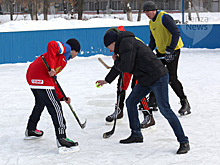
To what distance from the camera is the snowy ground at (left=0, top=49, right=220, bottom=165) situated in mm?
4090

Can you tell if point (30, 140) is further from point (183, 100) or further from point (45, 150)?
point (183, 100)

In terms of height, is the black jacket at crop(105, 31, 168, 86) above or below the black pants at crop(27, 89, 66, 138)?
above

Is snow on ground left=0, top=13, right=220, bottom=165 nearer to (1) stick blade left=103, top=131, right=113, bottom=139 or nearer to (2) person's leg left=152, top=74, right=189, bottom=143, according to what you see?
(1) stick blade left=103, top=131, right=113, bottom=139

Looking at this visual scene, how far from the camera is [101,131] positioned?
16.8ft

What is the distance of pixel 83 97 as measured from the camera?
285 inches

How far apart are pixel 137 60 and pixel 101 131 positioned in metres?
1.43

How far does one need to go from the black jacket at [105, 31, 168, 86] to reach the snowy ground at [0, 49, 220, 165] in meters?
0.80

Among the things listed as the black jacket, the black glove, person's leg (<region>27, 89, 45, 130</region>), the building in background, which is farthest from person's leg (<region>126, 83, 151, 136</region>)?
the building in background

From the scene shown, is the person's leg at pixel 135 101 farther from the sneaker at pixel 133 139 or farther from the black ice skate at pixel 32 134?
the black ice skate at pixel 32 134

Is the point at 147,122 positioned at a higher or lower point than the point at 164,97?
lower

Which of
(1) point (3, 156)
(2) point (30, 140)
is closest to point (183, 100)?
(2) point (30, 140)

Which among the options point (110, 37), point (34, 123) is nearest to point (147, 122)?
point (34, 123)

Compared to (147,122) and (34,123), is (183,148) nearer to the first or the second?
(147,122)

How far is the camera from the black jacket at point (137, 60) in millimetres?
3916
